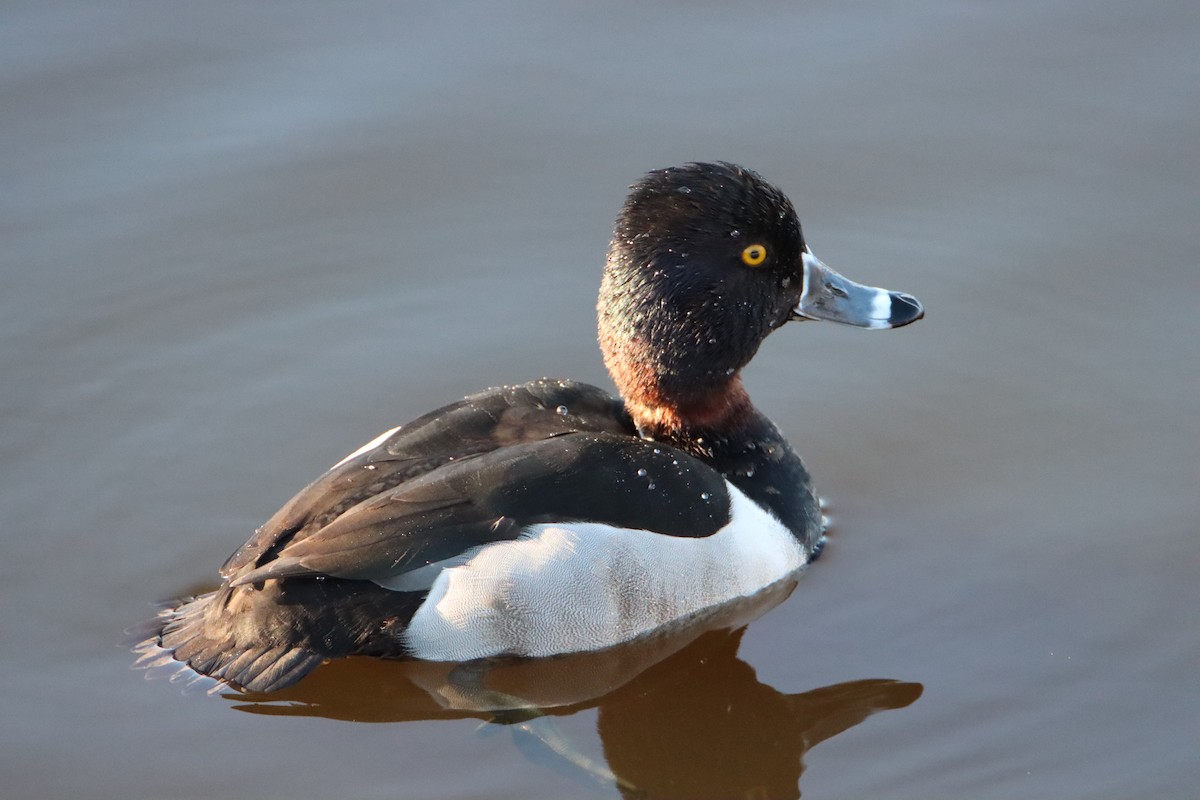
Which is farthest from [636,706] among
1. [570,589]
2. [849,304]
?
[849,304]

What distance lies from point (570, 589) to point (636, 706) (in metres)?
0.49

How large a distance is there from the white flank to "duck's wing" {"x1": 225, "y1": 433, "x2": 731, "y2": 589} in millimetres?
57

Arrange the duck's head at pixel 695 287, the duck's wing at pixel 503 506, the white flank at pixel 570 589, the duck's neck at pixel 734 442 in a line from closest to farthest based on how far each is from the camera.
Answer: the duck's wing at pixel 503 506 < the white flank at pixel 570 589 < the duck's head at pixel 695 287 < the duck's neck at pixel 734 442

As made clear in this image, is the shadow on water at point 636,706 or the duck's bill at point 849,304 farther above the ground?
the duck's bill at point 849,304

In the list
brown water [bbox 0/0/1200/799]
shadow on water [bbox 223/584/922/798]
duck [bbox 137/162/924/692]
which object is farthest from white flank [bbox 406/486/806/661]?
brown water [bbox 0/0/1200/799]

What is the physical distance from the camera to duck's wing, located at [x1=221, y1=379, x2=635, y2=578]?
5.43 m

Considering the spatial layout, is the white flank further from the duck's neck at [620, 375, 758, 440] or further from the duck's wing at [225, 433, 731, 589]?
the duck's neck at [620, 375, 758, 440]

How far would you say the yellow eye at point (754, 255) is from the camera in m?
5.92

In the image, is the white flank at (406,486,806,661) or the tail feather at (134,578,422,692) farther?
the white flank at (406,486,806,661)

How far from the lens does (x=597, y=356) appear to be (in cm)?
721

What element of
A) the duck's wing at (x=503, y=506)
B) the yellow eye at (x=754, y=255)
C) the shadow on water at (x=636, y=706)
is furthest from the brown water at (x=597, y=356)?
the yellow eye at (x=754, y=255)

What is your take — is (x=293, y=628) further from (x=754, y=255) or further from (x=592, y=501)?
(x=754, y=255)

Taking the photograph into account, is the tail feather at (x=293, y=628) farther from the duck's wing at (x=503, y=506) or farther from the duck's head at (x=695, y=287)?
the duck's head at (x=695, y=287)

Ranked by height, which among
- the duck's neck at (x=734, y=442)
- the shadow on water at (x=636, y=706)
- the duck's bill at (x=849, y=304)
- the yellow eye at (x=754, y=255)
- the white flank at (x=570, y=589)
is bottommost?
the shadow on water at (x=636, y=706)
